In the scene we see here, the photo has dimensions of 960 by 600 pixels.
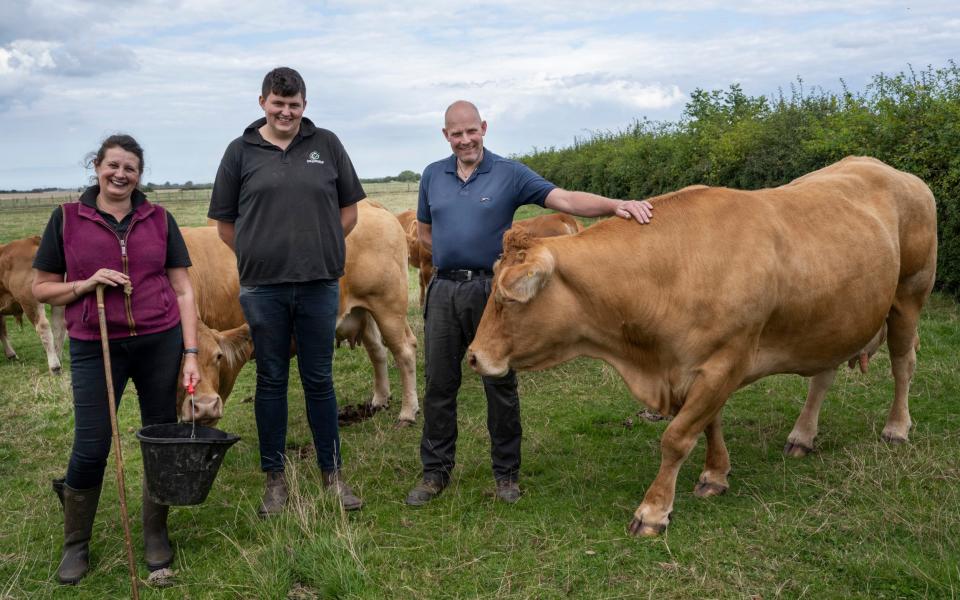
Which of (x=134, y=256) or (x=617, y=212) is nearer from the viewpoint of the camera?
(x=134, y=256)

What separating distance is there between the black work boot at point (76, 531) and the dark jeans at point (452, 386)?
2032 millimetres

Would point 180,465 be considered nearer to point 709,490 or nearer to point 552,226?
point 709,490

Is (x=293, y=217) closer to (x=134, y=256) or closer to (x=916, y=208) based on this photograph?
(x=134, y=256)

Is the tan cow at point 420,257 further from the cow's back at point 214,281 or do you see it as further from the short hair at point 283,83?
the short hair at point 283,83

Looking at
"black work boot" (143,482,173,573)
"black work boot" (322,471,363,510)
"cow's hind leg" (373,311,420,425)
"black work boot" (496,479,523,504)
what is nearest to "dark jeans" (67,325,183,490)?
"black work boot" (143,482,173,573)

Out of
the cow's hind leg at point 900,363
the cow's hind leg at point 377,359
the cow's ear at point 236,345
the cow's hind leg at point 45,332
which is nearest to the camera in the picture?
the cow's ear at point 236,345

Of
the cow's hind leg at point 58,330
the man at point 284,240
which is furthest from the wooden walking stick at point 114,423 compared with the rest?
the cow's hind leg at point 58,330

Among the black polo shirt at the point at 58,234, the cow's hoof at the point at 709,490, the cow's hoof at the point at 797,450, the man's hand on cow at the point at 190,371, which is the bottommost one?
the cow's hoof at the point at 797,450

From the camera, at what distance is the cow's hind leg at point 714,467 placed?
5102 millimetres

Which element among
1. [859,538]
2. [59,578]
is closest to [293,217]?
[59,578]

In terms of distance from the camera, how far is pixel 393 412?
7.74m

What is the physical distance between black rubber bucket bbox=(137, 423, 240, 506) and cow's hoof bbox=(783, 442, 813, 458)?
12.8 ft

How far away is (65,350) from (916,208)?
11.3 meters

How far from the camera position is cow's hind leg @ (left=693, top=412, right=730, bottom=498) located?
16.7 feet
